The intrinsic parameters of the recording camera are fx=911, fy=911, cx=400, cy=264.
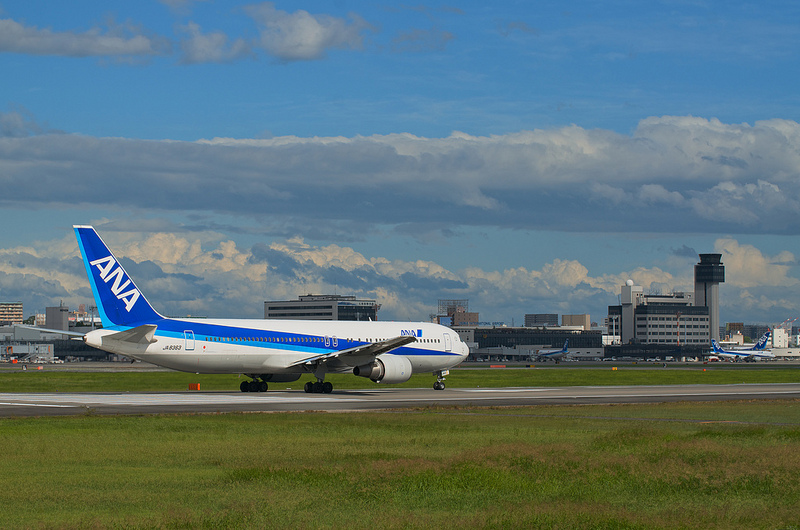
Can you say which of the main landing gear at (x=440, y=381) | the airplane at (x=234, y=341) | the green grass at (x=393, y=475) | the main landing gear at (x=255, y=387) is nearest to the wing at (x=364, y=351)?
the airplane at (x=234, y=341)

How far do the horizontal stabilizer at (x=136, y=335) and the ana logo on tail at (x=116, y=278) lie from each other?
2.00 m

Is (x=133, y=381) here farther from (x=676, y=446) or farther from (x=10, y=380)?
(x=676, y=446)

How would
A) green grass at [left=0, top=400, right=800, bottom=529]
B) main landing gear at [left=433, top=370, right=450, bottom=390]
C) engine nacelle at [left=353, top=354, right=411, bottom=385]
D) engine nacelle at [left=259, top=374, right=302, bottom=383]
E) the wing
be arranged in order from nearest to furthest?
green grass at [left=0, top=400, right=800, bottom=529]
the wing
engine nacelle at [left=353, top=354, right=411, bottom=385]
engine nacelle at [left=259, top=374, right=302, bottom=383]
main landing gear at [left=433, top=370, right=450, bottom=390]

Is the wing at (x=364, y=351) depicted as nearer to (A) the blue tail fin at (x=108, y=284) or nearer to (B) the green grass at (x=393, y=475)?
(A) the blue tail fin at (x=108, y=284)

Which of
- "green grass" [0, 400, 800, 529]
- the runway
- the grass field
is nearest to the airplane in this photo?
the runway

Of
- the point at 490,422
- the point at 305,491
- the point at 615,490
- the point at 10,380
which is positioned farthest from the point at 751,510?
the point at 10,380

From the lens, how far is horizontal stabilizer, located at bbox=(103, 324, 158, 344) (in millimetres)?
47219

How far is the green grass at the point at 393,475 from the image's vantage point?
1410 cm

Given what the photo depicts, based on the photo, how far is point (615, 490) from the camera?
16969mm

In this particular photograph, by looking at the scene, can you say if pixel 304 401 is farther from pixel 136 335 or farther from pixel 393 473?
pixel 393 473

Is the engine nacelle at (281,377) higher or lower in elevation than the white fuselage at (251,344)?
lower

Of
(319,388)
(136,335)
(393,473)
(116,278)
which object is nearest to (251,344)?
(319,388)

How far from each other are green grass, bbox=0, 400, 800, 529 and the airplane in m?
17.9

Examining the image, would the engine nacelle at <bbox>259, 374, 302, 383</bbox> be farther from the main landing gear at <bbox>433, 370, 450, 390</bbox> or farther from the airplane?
the main landing gear at <bbox>433, 370, 450, 390</bbox>
